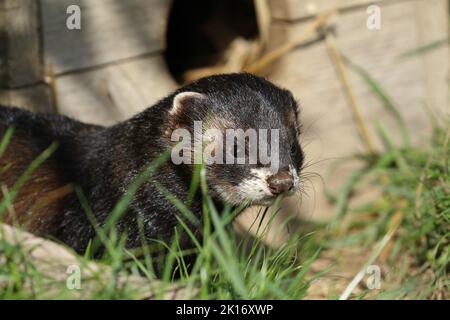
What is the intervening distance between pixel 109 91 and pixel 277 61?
1597mm

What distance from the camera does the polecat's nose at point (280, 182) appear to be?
13.5ft

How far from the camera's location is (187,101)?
4367 millimetres

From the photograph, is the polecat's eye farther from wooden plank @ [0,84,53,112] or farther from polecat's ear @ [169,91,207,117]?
wooden plank @ [0,84,53,112]

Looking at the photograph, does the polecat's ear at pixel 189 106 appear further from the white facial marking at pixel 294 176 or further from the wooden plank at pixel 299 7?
the wooden plank at pixel 299 7

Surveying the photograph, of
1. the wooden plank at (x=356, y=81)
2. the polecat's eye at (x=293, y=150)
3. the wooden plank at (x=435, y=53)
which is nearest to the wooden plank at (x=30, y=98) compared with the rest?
the wooden plank at (x=356, y=81)

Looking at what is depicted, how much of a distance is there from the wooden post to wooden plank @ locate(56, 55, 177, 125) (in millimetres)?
203

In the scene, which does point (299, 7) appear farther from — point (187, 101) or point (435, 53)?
point (187, 101)

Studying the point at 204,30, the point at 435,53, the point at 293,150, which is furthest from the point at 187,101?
the point at 435,53

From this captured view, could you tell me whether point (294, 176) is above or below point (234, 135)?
below

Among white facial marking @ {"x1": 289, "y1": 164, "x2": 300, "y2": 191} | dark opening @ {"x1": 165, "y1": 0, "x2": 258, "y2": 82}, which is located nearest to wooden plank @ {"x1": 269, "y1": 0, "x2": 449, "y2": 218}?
dark opening @ {"x1": 165, "y1": 0, "x2": 258, "y2": 82}

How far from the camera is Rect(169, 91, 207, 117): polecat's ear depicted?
171 inches

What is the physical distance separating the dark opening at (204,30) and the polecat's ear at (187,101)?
306 cm

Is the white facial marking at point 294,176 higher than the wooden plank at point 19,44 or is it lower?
lower
